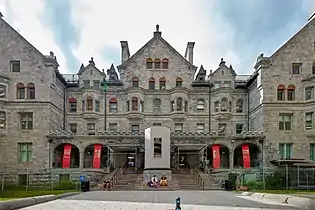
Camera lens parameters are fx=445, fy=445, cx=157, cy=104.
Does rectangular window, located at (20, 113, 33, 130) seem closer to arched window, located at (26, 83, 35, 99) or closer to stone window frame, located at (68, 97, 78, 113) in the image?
arched window, located at (26, 83, 35, 99)

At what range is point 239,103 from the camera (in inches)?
2185

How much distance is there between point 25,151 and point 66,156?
4.42 m

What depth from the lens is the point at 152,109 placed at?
54625mm

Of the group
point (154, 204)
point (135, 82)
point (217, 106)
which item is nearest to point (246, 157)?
point (217, 106)

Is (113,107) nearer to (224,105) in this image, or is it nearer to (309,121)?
(224,105)

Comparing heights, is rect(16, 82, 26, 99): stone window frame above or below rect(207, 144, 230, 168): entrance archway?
above

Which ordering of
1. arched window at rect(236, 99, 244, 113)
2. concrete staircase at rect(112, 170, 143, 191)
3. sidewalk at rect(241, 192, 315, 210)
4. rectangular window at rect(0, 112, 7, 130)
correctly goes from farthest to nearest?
arched window at rect(236, 99, 244, 113), rectangular window at rect(0, 112, 7, 130), concrete staircase at rect(112, 170, 143, 191), sidewalk at rect(241, 192, 315, 210)

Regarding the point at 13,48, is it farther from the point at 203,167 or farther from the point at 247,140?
the point at 247,140

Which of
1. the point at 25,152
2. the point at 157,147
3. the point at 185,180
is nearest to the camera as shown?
the point at 185,180

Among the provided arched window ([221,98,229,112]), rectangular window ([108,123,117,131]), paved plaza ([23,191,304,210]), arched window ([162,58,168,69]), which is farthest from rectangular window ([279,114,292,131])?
paved plaza ([23,191,304,210])

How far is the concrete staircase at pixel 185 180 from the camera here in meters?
39.5

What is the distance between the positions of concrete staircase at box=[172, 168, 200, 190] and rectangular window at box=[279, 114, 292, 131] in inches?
448

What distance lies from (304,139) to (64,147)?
26362mm

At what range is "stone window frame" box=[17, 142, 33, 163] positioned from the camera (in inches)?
1890
